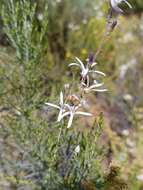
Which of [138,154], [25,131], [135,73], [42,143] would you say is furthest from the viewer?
[135,73]

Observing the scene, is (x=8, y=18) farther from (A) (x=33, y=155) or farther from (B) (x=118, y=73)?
(B) (x=118, y=73)

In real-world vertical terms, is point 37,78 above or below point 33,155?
above

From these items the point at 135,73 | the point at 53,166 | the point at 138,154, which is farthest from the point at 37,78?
the point at 135,73

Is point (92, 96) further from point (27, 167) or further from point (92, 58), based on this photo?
point (92, 58)

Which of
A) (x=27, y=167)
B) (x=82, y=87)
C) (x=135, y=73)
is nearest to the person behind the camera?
(x=82, y=87)

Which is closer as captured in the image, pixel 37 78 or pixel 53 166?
pixel 53 166

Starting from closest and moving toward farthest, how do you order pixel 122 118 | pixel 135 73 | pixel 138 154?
1. pixel 138 154
2. pixel 122 118
3. pixel 135 73

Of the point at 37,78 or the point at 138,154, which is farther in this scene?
the point at 138,154

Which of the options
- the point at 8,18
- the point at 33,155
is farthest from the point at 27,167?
the point at 8,18

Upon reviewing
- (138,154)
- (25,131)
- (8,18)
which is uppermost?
(8,18)
